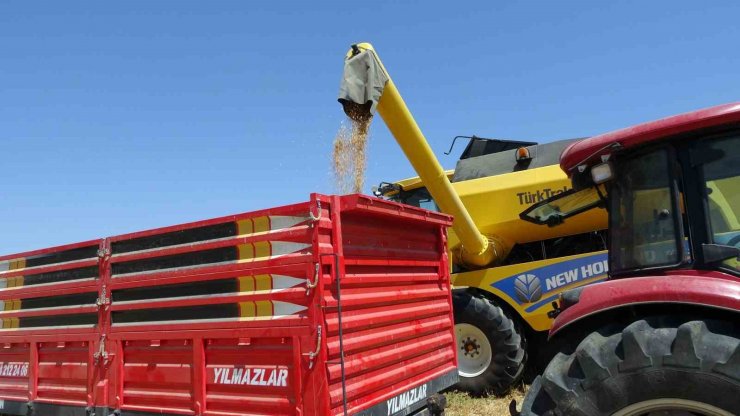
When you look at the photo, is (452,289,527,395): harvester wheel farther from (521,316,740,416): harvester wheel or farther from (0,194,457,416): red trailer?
(521,316,740,416): harvester wheel

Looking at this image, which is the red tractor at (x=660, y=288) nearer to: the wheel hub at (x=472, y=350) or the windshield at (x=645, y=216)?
the windshield at (x=645, y=216)

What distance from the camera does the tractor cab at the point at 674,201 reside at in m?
2.84

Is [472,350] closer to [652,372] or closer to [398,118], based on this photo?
[398,118]

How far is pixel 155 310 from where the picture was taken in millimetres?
3936

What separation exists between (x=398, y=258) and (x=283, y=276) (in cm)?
108

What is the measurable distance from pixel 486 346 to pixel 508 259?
115cm

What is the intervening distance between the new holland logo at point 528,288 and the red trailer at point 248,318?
5.71 ft

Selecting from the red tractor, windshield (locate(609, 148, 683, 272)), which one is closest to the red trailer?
the red tractor

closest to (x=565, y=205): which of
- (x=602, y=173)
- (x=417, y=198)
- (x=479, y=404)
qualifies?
(x=602, y=173)

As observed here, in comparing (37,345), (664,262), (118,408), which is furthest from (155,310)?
(664,262)

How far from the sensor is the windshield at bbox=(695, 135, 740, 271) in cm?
283

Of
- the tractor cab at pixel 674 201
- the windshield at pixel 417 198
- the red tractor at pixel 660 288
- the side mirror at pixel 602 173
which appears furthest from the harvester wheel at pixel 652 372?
the windshield at pixel 417 198

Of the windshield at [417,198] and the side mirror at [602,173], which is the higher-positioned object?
the windshield at [417,198]

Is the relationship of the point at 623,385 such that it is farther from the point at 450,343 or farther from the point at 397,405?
the point at 450,343
